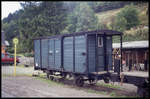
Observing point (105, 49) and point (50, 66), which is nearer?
point (105, 49)

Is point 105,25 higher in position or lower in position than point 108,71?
higher

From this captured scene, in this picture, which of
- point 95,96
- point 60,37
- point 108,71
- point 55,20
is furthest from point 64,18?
point 95,96

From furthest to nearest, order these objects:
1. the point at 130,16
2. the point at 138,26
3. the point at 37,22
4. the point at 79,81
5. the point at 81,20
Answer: the point at 81,20, the point at 130,16, the point at 138,26, the point at 37,22, the point at 79,81

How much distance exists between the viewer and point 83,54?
11352mm

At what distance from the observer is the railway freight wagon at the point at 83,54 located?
11.2 metres

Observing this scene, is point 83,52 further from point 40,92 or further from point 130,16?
point 130,16

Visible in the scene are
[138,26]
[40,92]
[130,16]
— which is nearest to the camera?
[40,92]

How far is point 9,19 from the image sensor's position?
3616 centimetres

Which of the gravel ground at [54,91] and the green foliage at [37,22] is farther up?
the green foliage at [37,22]

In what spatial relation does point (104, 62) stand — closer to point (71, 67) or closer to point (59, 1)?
point (71, 67)

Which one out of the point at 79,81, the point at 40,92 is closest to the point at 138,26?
the point at 79,81

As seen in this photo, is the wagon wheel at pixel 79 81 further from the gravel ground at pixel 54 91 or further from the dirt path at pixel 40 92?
the dirt path at pixel 40 92

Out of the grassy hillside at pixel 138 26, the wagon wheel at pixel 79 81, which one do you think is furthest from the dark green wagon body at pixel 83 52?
the grassy hillside at pixel 138 26

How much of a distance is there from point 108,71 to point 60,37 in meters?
3.90
